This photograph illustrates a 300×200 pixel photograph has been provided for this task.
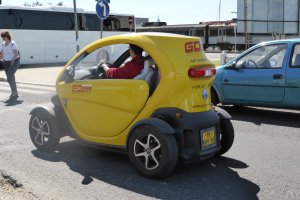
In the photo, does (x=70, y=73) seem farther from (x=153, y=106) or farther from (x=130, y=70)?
(x=153, y=106)

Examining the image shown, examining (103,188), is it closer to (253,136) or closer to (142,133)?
(142,133)

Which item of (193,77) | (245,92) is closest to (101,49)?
(193,77)

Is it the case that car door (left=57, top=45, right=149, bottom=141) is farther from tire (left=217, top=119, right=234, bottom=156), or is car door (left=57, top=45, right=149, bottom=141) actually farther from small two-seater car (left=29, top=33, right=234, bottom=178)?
tire (left=217, top=119, right=234, bottom=156)

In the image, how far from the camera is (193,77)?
506cm

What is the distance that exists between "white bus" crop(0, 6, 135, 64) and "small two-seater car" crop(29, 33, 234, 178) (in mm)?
19956

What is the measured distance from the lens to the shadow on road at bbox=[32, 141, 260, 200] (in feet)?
14.9

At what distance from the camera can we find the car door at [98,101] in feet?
17.1

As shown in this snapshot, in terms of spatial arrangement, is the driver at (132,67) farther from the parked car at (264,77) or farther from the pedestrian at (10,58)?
the pedestrian at (10,58)

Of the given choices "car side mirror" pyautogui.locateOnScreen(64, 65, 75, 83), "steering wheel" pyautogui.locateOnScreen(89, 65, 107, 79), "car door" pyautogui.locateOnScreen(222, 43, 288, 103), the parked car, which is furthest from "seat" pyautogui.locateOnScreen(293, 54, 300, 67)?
"car side mirror" pyautogui.locateOnScreen(64, 65, 75, 83)

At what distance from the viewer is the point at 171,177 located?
499 centimetres

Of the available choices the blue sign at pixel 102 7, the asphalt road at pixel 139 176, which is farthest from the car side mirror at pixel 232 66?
the blue sign at pixel 102 7

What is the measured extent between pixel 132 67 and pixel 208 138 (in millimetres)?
1165

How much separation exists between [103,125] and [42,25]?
73.1ft

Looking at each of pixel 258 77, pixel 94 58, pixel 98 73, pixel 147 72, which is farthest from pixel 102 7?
pixel 147 72
